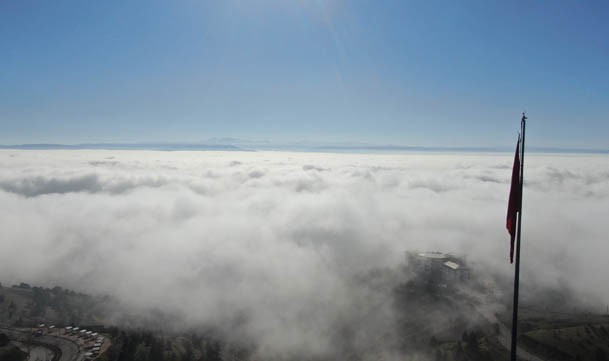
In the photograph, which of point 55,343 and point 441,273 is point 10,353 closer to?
point 55,343

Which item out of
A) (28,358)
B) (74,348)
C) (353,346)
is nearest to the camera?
(28,358)

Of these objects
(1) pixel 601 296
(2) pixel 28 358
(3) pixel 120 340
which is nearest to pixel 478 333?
(1) pixel 601 296

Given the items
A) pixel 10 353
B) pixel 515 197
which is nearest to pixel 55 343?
pixel 10 353

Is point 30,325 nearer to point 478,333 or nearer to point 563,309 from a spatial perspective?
point 478,333

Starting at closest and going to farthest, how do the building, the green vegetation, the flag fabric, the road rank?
the flag fabric
the green vegetation
the road
the building

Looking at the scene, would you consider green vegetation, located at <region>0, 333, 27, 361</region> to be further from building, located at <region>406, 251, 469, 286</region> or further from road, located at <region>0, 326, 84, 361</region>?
building, located at <region>406, 251, 469, 286</region>

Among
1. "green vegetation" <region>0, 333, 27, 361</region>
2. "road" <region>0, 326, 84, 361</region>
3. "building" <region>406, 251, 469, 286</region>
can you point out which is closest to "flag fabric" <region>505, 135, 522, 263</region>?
"road" <region>0, 326, 84, 361</region>

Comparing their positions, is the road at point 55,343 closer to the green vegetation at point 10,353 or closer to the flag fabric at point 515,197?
the green vegetation at point 10,353

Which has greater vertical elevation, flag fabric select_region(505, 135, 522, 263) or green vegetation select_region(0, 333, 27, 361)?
flag fabric select_region(505, 135, 522, 263)

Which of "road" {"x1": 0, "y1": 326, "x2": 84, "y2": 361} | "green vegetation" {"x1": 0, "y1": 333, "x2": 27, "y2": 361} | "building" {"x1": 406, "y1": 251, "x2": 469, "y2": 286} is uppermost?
"building" {"x1": 406, "y1": 251, "x2": 469, "y2": 286}
